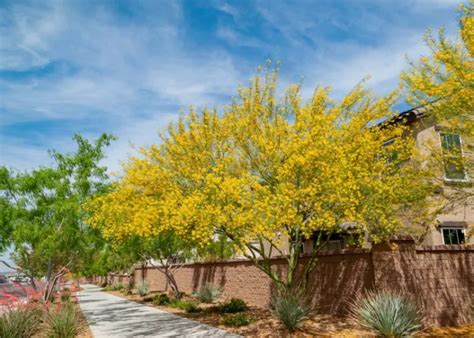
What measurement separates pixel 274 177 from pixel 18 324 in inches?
322

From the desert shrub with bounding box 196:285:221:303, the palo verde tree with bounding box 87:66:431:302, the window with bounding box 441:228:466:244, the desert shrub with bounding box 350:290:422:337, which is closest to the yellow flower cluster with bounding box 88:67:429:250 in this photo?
the palo verde tree with bounding box 87:66:431:302

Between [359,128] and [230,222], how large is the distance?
499cm

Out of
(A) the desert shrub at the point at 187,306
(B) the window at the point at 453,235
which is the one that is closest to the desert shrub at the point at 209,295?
(A) the desert shrub at the point at 187,306

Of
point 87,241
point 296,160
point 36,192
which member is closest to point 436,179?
point 296,160

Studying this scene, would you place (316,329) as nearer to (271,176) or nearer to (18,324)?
(271,176)

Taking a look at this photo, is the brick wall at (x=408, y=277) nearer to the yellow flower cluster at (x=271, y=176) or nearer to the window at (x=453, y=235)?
the yellow flower cluster at (x=271, y=176)

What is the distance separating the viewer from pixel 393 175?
13.0m

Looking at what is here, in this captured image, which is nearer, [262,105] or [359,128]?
[359,128]

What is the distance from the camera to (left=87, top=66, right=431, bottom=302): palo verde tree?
10703mm

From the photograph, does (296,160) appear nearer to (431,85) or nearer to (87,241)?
(431,85)

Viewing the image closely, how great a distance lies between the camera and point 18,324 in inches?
436

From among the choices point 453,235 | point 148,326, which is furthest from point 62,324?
point 453,235

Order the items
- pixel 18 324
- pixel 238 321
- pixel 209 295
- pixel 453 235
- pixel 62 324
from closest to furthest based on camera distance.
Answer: pixel 18 324 → pixel 62 324 → pixel 238 321 → pixel 453 235 → pixel 209 295

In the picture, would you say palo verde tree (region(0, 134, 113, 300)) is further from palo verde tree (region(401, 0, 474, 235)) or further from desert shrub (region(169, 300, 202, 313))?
palo verde tree (region(401, 0, 474, 235))
